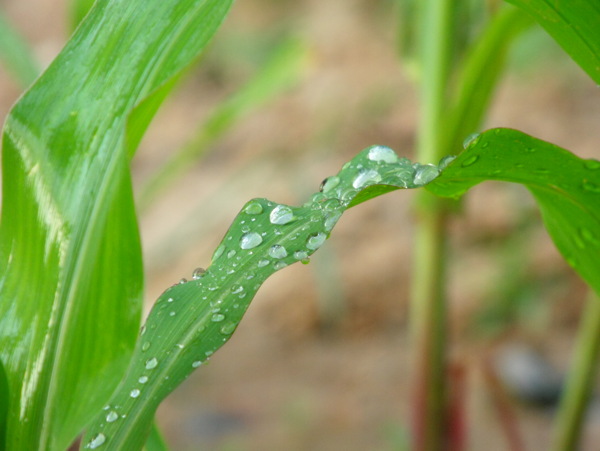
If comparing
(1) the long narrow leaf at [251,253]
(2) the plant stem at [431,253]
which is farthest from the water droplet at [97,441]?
(2) the plant stem at [431,253]

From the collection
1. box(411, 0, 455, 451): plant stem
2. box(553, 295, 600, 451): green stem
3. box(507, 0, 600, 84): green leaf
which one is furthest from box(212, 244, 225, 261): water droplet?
box(553, 295, 600, 451): green stem

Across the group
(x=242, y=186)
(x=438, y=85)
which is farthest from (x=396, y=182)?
(x=242, y=186)

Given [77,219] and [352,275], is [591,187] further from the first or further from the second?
[352,275]

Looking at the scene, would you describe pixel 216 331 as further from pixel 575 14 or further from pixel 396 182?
pixel 575 14

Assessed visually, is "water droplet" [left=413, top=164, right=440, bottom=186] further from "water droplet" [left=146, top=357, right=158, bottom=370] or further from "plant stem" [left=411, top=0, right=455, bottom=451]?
"plant stem" [left=411, top=0, right=455, bottom=451]

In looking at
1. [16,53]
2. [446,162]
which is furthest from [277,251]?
[16,53]
